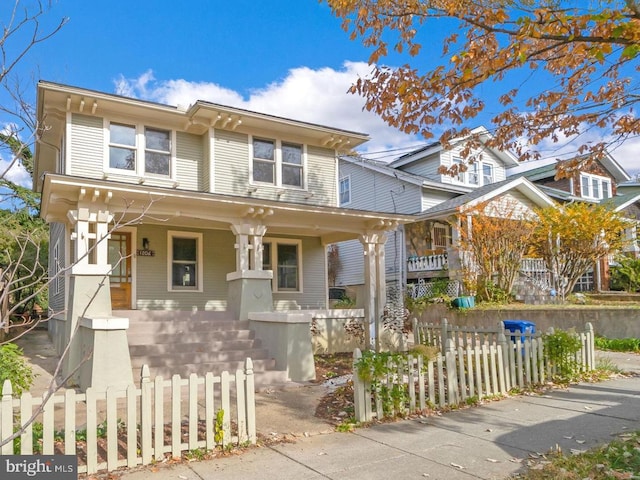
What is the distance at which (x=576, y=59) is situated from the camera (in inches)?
300

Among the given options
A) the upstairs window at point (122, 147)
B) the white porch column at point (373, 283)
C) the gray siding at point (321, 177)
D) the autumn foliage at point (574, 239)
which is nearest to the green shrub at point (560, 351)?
the white porch column at point (373, 283)

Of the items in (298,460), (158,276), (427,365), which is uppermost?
(158,276)

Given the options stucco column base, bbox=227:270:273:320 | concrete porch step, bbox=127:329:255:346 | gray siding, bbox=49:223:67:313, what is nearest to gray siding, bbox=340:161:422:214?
stucco column base, bbox=227:270:273:320

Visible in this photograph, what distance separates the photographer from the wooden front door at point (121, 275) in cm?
1399

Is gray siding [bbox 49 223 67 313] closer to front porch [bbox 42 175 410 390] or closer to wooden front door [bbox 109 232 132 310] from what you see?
front porch [bbox 42 175 410 390]

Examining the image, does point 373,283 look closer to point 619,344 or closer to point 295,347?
point 295,347

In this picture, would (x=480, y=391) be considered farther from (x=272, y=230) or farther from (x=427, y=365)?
(x=272, y=230)

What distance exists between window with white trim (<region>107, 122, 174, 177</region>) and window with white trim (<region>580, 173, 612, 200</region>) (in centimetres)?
2537

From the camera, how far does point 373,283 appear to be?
1515 cm

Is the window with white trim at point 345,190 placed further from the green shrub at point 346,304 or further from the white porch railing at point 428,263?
the green shrub at point 346,304

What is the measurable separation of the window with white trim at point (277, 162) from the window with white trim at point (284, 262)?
2.05 metres

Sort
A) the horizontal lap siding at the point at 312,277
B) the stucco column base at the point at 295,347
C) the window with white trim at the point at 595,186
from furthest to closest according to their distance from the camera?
the window with white trim at the point at 595,186 < the horizontal lap siding at the point at 312,277 < the stucco column base at the point at 295,347

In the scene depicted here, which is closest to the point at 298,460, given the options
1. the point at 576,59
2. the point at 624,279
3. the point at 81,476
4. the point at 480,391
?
the point at 81,476

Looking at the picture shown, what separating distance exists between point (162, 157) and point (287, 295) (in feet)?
18.9
